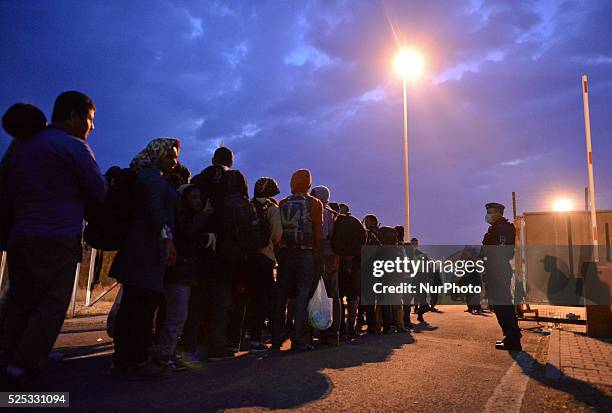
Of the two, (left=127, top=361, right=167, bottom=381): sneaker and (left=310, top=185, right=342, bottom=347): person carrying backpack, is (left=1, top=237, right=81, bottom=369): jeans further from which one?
(left=310, top=185, right=342, bottom=347): person carrying backpack

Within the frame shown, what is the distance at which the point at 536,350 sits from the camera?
6410 millimetres

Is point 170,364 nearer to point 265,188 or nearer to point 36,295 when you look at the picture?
point 36,295

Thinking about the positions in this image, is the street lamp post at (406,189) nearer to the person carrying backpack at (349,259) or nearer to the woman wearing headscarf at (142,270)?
the person carrying backpack at (349,259)

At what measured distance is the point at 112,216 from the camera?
11.8 ft

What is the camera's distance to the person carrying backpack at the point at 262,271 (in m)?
5.42

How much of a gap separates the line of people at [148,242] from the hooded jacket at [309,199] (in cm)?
1

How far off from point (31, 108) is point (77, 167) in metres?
0.67

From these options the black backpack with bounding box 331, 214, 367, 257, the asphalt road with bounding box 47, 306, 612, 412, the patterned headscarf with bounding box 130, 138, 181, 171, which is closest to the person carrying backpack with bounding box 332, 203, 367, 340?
the black backpack with bounding box 331, 214, 367, 257

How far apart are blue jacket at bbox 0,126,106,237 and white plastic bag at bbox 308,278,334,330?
3.30 m

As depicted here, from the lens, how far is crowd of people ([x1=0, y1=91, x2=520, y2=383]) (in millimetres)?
3105

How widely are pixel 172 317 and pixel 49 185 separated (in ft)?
5.26

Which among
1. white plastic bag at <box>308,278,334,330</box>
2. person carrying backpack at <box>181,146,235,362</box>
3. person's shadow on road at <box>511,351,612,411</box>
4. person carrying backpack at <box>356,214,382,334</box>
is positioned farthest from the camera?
person carrying backpack at <box>356,214,382,334</box>

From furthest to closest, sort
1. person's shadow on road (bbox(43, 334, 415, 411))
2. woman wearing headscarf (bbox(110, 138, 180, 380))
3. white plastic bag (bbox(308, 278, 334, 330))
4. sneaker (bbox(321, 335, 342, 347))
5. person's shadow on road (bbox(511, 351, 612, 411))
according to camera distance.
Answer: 1. sneaker (bbox(321, 335, 342, 347))
2. white plastic bag (bbox(308, 278, 334, 330))
3. woman wearing headscarf (bbox(110, 138, 180, 380))
4. person's shadow on road (bbox(511, 351, 612, 411))
5. person's shadow on road (bbox(43, 334, 415, 411))

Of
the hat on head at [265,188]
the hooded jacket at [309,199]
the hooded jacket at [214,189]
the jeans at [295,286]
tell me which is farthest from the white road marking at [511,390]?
the hat on head at [265,188]
